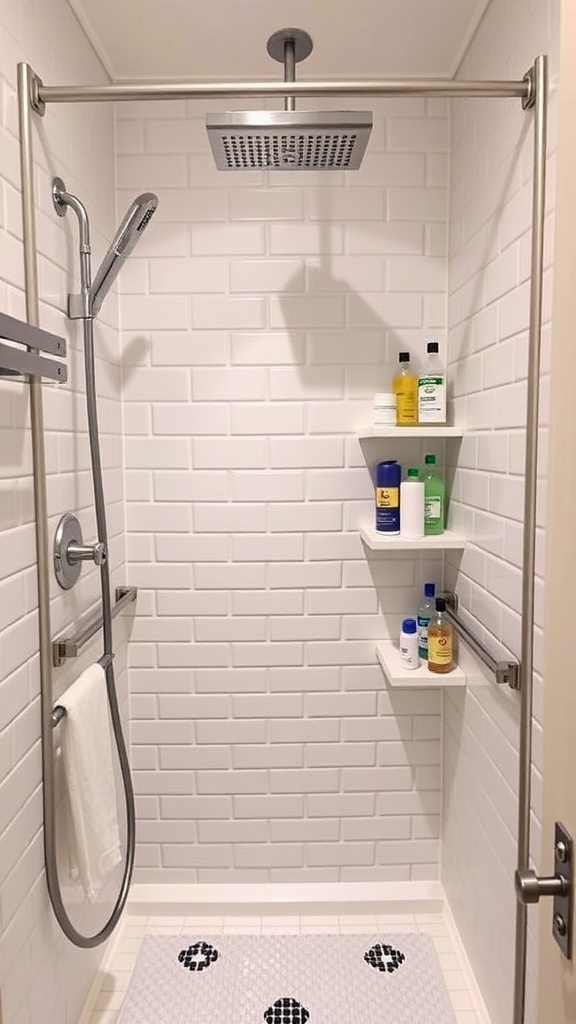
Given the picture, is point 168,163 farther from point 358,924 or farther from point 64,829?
point 358,924

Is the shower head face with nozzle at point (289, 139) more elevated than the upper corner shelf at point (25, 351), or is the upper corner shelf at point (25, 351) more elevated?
the shower head face with nozzle at point (289, 139)

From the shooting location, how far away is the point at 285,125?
3.87ft

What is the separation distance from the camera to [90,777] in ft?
4.40

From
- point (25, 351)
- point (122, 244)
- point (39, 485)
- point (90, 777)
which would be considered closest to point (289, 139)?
point (122, 244)

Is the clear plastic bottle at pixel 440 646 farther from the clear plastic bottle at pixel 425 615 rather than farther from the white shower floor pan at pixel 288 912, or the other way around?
the white shower floor pan at pixel 288 912

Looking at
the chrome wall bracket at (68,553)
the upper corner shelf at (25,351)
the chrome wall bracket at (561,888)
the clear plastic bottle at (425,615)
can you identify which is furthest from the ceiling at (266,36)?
the chrome wall bracket at (561,888)

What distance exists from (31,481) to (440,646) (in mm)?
1085

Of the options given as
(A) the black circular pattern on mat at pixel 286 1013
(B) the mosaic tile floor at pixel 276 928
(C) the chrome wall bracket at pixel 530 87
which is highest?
(C) the chrome wall bracket at pixel 530 87

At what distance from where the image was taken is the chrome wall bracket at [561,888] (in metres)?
0.70

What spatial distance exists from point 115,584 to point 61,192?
3.25 feet

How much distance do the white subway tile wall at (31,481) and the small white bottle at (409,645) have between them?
2.69ft

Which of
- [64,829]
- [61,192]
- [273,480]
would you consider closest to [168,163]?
[61,192]

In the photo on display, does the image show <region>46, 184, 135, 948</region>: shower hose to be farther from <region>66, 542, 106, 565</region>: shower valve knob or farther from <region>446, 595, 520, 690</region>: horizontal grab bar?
<region>446, 595, 520, 690</region>: horizontal grab bar

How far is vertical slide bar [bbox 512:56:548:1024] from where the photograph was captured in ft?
3.62
